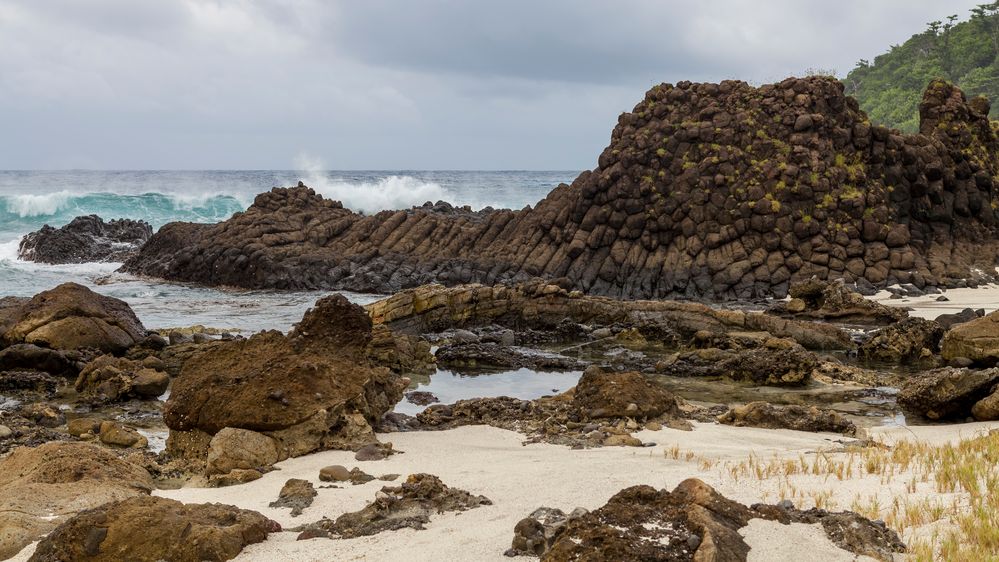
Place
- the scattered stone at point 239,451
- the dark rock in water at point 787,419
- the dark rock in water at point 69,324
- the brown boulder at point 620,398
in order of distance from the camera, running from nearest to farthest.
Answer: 1. the scattered stone at point 239,451
2. the dark rock in water at point 787,419
3. the brown boulder at point 620,398
4. the dark rock in water at point 69,324

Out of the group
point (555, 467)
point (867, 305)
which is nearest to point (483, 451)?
point (555, 467)

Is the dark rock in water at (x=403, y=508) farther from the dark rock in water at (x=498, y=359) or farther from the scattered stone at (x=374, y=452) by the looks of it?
the dark rock in water at (x=498, y=359)

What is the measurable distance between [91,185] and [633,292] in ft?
300

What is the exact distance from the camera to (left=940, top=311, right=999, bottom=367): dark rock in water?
47.4ft

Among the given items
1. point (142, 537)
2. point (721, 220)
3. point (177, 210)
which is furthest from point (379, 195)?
point (142, 537)

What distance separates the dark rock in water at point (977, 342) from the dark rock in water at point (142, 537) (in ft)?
42.7

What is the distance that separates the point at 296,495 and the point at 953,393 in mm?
8719

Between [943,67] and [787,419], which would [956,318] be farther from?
[943,67]

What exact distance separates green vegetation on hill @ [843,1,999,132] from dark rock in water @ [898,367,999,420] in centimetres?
6525

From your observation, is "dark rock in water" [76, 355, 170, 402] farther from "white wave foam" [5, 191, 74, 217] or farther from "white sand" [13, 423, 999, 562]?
"white wave foam" [5, 191, 74, 217]

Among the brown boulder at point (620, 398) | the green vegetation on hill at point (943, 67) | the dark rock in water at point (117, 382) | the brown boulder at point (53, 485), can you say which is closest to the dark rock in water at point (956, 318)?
the brown boulder at point (620, 398)

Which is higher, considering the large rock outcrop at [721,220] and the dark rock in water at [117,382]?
the large rock outcrop at [721,220]

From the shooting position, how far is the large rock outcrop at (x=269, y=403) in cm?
930

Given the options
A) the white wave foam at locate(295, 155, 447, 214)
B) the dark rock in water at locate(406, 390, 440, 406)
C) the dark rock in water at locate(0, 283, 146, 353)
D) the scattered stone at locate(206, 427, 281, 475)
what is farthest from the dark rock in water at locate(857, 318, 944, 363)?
the white wave foam at locate(295, 155, 447, 214)
